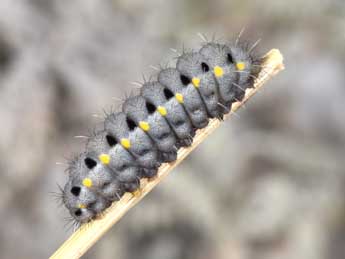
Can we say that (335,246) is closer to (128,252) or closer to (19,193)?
(128,252)

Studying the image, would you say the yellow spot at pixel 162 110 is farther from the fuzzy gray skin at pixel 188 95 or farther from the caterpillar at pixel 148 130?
the fuzzy gray skin at pixel 188 95

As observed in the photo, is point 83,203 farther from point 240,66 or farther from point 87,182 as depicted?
point 240,66

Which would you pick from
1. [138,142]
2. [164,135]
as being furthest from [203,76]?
[138,142]

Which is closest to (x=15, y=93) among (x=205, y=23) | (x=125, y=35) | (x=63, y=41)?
(x=63, y=41)

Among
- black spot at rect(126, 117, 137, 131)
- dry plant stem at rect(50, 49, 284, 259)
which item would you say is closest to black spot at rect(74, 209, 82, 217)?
dry plant stem at rect(50, 49, 284, 259)

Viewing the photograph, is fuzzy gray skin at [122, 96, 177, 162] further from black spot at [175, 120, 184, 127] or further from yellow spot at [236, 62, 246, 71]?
yellow spot at [236, 62, 246, 71]

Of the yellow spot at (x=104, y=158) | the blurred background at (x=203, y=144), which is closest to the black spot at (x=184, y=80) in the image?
the yellow spot at (x=104, y=158)
